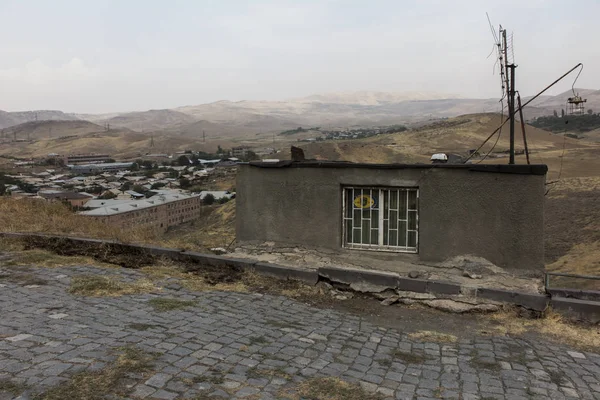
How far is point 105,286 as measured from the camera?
6742 millimetres

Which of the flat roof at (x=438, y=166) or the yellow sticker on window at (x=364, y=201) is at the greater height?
the flat roof at (x=438, y=166)

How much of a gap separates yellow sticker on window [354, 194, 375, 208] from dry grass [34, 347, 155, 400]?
463 centimetres

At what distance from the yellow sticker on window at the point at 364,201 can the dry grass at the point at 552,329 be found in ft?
8.57

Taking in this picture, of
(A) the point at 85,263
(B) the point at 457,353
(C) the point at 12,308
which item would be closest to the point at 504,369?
(B) the point at 457,353

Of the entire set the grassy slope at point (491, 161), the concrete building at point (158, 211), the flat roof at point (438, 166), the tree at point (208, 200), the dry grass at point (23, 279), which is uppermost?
the flat roof at point (438, 166)

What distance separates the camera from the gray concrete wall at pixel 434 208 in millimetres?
7000

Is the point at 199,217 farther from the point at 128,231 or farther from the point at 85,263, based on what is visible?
the point at 85,263

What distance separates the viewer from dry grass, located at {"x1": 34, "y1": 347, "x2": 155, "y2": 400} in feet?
11.7

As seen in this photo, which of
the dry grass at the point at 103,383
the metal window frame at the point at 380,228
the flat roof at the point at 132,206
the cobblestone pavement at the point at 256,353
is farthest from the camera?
the flat roof at the point at 132,206

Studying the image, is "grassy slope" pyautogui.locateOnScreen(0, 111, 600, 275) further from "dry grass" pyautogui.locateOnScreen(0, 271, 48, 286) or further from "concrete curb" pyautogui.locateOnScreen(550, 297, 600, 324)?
"concrete curb" pyautogui.locateOnScreen(550, 297, 600, 324)

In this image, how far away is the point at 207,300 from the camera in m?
6.55

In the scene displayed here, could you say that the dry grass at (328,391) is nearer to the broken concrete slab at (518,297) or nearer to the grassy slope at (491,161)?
the broken concrete slab at (518,297)

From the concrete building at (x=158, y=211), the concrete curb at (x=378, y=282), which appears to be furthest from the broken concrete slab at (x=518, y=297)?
the concrete building at (x=158, y=211)

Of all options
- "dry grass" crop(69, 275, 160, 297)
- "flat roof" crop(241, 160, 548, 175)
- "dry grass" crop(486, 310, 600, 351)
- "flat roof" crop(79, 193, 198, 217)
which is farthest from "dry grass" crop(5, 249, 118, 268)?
"flat roof" crop(79, 193, 198, 217)
